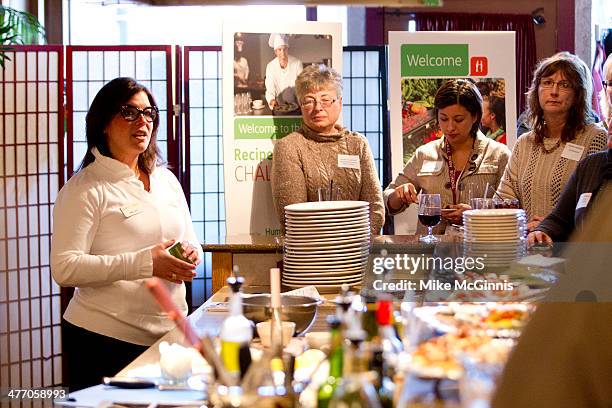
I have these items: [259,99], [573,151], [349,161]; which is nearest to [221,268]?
[349,161]

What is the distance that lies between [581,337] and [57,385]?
5119 mm

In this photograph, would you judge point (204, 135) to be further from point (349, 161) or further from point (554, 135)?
point (554, 135)

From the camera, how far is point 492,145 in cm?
488

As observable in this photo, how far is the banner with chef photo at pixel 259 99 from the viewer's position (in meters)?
5.39

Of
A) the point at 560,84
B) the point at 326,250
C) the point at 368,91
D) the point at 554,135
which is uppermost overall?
the point at 368,91

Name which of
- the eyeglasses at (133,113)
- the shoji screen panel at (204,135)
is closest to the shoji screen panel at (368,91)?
the shoji screen panel at (204,135)

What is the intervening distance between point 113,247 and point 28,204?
218 cm

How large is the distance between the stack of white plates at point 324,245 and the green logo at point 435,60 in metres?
2.35

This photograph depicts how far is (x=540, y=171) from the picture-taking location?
4.41 m

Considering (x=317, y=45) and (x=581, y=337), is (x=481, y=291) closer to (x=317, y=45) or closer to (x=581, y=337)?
(x=581, y=337)

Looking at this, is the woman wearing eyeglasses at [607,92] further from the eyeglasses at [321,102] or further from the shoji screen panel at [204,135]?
the shoji screen panel at [204,135]

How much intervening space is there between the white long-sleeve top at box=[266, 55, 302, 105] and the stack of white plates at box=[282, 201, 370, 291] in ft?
6.71

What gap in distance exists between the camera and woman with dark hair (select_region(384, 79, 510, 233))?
189 inches

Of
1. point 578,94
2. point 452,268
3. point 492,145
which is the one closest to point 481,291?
point 452,268
